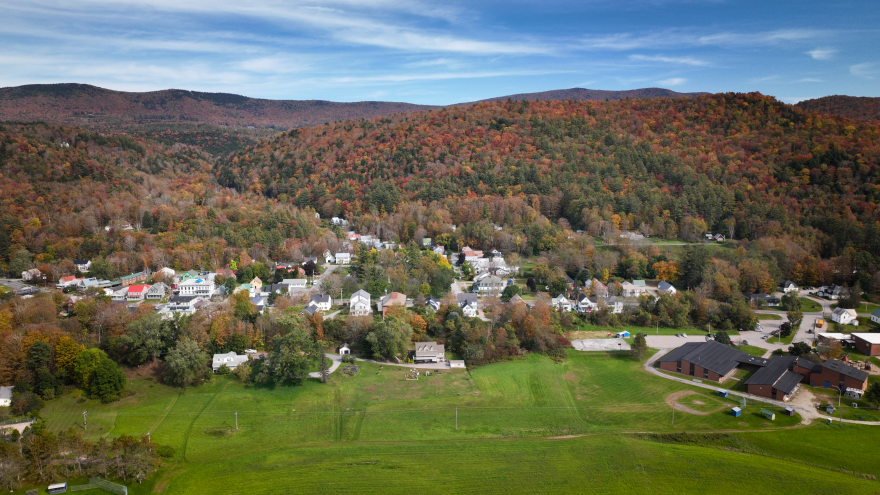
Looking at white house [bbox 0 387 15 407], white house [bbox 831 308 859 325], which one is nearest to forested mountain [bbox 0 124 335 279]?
white house [bbox 0 387 15 407]

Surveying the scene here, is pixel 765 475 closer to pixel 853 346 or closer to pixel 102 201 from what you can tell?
pixel 853 346

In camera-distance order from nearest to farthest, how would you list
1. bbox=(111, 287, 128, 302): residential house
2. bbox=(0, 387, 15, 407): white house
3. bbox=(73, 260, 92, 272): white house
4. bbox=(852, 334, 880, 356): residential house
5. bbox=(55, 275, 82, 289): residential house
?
bbox=(0, 387, 15, 407): white house → bbox=(852, 334, 880, 356): residential house → bbox=(111, 287, 128, 302): residential house → bbox=(55, 275, 82, 289): residential house → bbox=(73, 260, 92, 272): white house

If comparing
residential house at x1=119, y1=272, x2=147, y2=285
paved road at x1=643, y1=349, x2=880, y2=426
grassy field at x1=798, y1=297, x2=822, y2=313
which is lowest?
paved road at x1=643, y1=349, x2=880, y2=426

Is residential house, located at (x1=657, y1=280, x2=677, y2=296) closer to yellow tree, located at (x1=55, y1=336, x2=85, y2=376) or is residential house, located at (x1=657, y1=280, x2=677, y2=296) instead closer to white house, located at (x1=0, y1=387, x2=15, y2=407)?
yellow tree, located at (x1=55, y1=336, x2=85, y2=376)

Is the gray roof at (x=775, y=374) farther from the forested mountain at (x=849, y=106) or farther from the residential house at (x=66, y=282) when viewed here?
the forested mountain at (x=849, y=106)

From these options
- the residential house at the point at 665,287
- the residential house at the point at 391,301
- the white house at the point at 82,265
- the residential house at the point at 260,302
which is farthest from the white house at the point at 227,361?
the residential house at the point at 665,287

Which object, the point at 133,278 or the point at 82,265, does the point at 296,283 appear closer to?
the point at 133,278

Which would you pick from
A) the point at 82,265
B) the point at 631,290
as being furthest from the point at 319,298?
the point at 631,290
